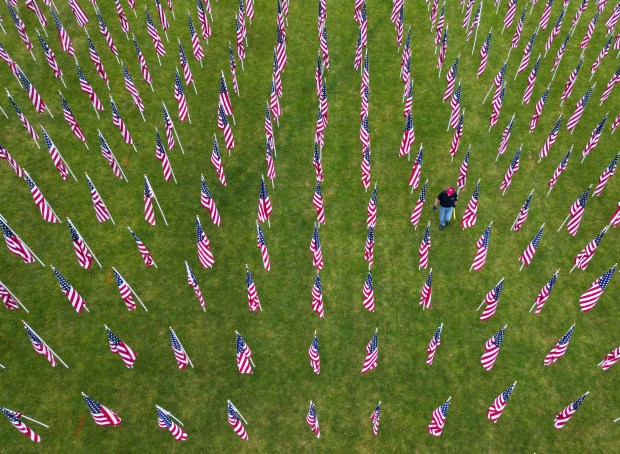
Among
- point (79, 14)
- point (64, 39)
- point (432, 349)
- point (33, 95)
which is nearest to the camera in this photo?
point (432, 349)

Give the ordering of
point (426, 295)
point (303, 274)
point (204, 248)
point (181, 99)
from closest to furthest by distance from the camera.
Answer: point (426, 295) → point (204, 248) → point (303, 274) → point (181, 99)

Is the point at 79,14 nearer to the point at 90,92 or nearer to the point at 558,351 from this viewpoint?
the point at 90,92

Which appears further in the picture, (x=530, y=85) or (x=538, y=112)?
(x=530, y=85)

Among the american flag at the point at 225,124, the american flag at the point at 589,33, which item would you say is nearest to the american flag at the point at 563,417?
the american flag at the point at 225,124

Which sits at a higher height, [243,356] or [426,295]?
[426,295]

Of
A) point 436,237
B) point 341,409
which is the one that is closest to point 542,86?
point 436,237

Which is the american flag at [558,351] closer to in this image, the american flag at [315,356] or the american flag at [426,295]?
the american flag at [426,295]

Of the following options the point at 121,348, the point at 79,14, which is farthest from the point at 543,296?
the point at 79,14

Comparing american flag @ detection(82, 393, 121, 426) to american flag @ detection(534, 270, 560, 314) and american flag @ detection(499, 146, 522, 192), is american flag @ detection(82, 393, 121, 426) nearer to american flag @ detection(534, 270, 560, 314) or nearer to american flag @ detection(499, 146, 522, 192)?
american flag @ detection(534, 270, 560, 314)
